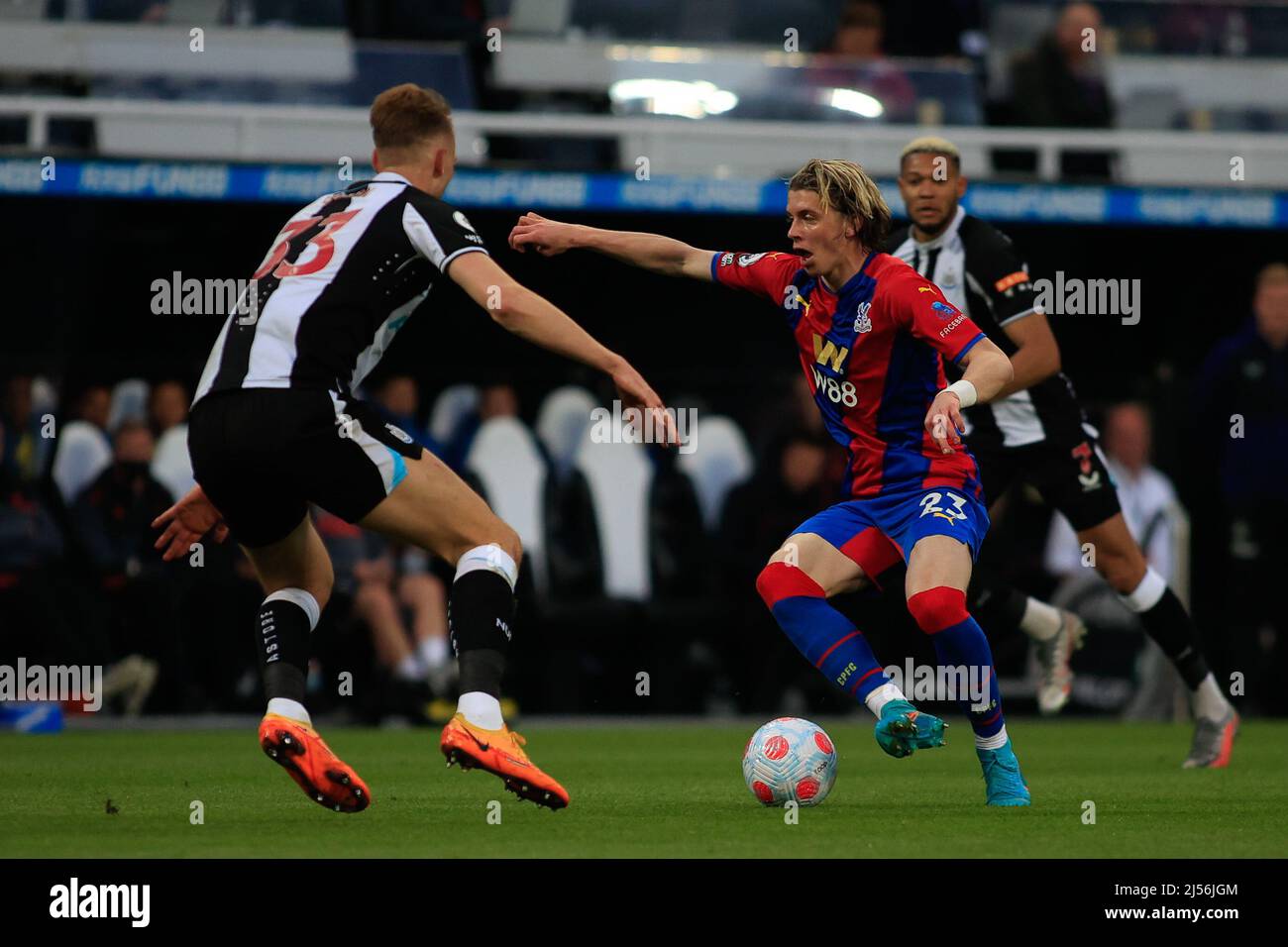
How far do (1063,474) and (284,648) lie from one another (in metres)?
3.84

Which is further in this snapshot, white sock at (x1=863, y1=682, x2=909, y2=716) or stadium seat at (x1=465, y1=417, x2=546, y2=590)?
stadium seat at (x1=465, y1=417, x2=546, y2=590)

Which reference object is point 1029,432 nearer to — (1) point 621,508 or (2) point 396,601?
(1) point 621,508

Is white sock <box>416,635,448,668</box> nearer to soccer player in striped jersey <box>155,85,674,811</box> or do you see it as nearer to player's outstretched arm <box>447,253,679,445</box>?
soccer player in striped jersey <box>155,85,674,811</box>

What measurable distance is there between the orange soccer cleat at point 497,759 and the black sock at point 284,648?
630 mm

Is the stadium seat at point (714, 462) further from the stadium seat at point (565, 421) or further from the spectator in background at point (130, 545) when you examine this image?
the spectator in background at point (130, 545)

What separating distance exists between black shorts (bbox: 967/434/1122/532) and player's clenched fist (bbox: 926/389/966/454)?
2832mm

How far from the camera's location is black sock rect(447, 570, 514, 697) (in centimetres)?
582

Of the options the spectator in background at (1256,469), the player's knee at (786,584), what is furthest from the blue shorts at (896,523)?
the spectator in background at (1256,469)

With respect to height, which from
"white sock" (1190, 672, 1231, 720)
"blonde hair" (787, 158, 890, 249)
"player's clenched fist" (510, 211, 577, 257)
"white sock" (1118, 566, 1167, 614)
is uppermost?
"blonde hair" (787, 158, 890, 249)

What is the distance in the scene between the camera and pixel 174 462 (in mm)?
12578

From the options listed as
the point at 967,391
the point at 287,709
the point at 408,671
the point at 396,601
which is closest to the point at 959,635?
the point at 967,391

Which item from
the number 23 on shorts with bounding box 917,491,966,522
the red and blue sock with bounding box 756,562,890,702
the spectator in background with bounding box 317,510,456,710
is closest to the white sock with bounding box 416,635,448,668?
the spectator in background with bounding box 317,510,456,710

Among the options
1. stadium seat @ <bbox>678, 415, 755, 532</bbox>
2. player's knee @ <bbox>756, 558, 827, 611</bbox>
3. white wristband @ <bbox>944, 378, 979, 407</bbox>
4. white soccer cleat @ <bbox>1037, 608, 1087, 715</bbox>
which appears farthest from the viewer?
stadium seat @ <bbox>678, 415, 755, 532</bbox>
